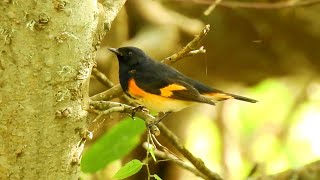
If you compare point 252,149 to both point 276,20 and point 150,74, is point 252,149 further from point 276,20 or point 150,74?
point 150,74

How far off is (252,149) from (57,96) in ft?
7.42

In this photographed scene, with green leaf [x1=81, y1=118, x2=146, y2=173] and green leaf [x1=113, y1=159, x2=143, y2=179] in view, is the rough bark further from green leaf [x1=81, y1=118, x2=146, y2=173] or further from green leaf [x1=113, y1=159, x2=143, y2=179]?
green leaf [x1=81, y1=118, x2=146, y2=173]

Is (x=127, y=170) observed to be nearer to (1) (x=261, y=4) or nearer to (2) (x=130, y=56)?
(2) (x=130, y=56)

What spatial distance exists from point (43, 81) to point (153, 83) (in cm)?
56

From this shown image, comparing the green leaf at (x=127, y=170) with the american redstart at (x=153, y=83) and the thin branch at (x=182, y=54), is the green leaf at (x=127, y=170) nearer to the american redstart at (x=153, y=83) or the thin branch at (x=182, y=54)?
the thin branch at (x=182, y=54)

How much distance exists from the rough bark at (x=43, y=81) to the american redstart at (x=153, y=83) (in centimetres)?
45

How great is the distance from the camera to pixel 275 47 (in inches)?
73.8

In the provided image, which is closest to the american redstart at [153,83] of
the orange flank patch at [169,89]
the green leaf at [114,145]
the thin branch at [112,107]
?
the orange flank patch at [169,89]

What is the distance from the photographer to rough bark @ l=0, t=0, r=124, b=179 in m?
0.79

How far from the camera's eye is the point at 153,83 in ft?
4.43

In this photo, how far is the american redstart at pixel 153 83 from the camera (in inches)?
52.3

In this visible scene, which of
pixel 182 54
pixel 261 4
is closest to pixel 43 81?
pixel 182 54

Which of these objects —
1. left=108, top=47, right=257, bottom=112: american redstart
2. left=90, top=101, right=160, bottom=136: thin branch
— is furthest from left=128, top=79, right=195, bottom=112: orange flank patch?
left=90, top=101, right=160, bottom=136: thin branch

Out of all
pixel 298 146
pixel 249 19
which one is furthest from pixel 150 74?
pixel 298 146
